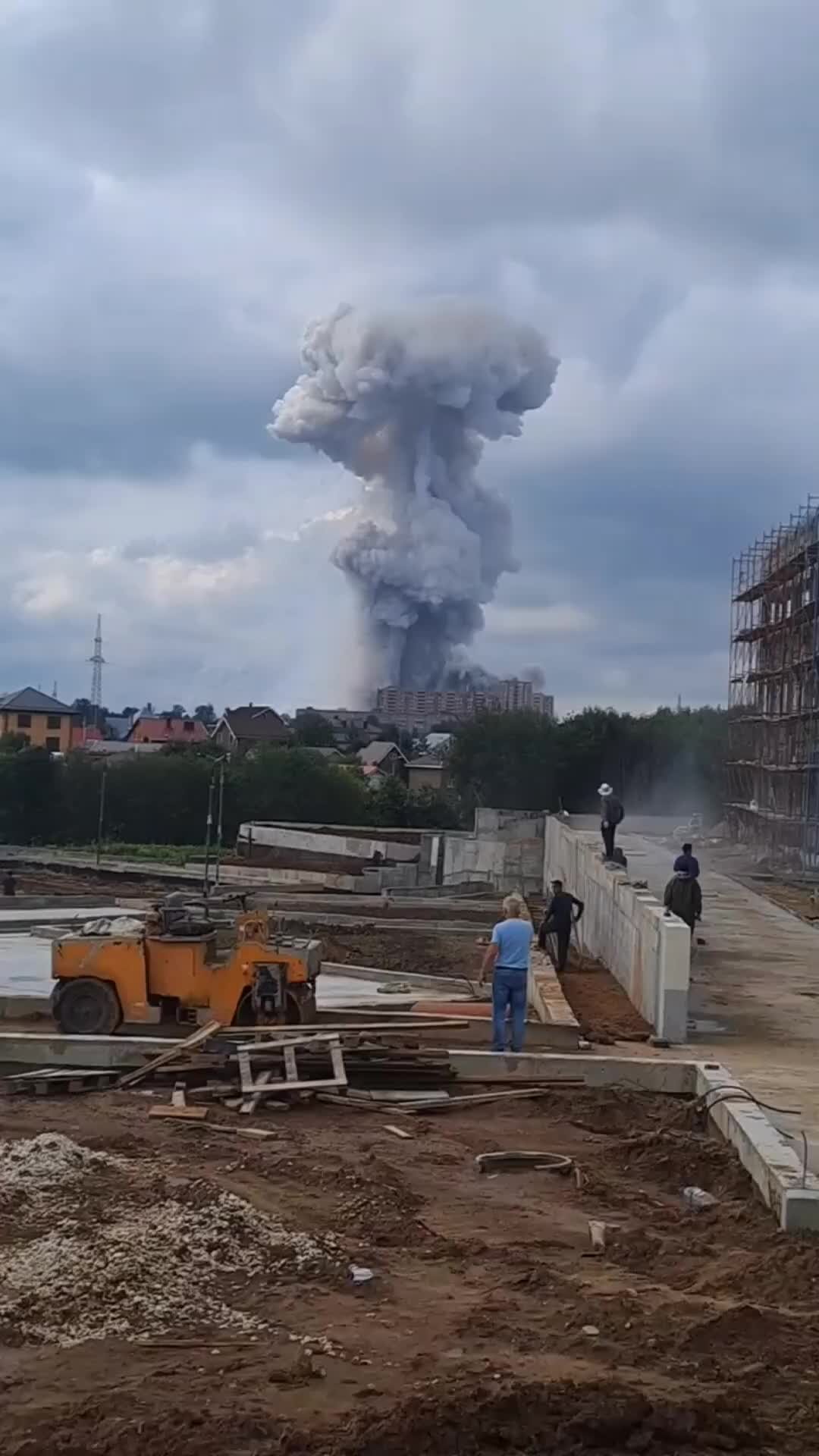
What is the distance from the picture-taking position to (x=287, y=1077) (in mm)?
10797

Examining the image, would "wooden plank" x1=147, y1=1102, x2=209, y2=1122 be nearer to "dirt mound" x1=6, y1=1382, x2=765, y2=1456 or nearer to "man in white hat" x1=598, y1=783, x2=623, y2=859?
"dirt mound" x1=6, y1=1382, x2=765, y2=1456

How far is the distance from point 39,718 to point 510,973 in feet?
260

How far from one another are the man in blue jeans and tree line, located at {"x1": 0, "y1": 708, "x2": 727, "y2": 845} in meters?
47.5

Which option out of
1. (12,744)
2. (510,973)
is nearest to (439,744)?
(12,744)

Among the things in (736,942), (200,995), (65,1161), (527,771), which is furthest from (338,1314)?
(527,771)

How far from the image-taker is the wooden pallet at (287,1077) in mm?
10484

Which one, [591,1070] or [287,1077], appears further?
[591,1070]

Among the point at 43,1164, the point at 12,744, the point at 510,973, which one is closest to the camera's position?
the point at 43,1164

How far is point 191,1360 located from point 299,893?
28.6 metres

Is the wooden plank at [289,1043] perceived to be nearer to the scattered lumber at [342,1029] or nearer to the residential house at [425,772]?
the scattered lumber at [342,1029]

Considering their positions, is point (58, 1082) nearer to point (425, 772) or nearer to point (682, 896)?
point (682, 896)

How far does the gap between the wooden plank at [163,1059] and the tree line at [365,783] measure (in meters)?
47.8

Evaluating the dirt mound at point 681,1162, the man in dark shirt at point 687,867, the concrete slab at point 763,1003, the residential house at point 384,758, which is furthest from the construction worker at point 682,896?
the residential house at point 384,758

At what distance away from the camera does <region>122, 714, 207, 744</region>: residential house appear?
345ft
